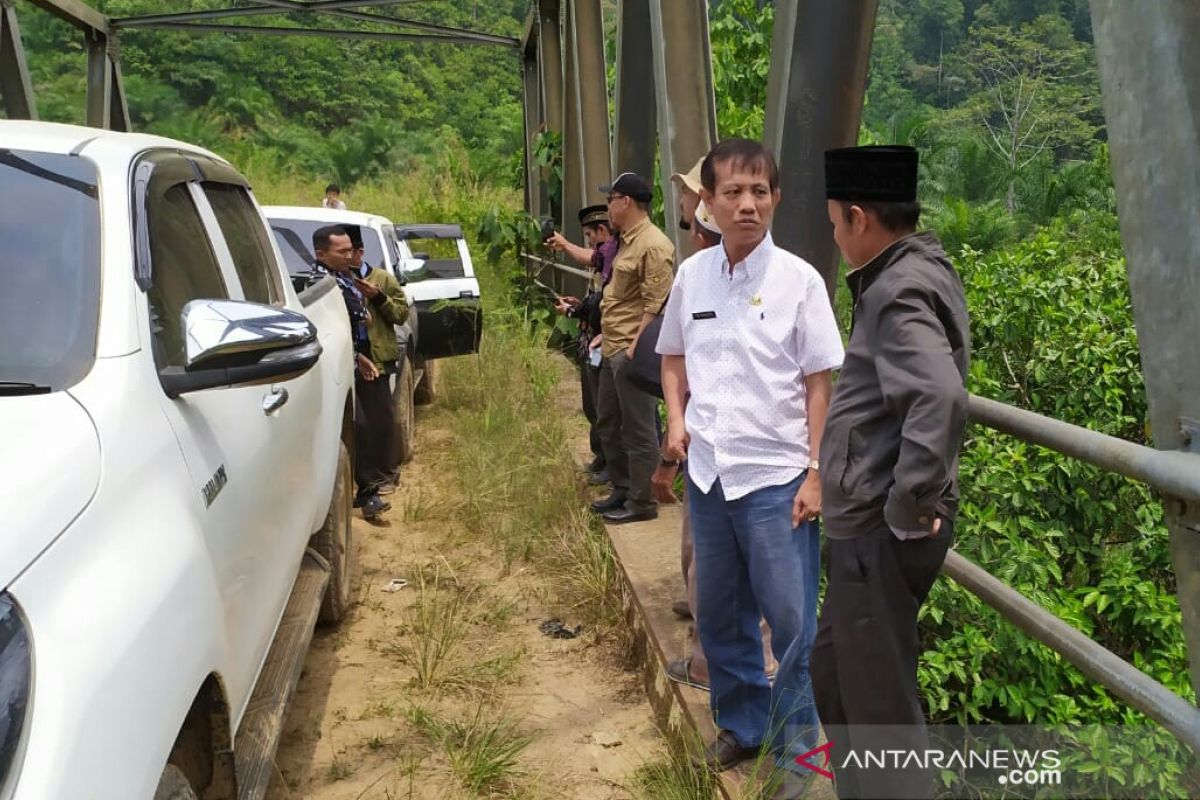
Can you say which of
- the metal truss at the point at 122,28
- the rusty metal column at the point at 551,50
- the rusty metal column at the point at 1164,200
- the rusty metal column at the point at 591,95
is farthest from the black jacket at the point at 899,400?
the metal truss at the point at 122,28

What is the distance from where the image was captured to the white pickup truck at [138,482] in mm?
1572

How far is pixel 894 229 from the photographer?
2242 millimetres

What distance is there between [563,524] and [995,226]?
18.4 m

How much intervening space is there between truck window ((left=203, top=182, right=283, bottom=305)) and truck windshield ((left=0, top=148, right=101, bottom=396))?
86 cm

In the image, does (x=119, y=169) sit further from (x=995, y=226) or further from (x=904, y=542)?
(x=995, y=226)

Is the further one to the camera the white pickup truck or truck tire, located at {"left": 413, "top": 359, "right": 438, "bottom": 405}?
truck tire, located at {"left": 413, "top": 359, "right": 438, "bottom": 405}

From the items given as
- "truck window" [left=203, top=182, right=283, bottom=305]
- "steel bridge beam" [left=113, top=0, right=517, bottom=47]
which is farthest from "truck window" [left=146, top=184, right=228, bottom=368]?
"steel bridge beam" [left=113, top=0, right=517, bottom=47]

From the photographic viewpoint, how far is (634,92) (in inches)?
255

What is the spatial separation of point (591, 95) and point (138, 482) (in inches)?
282

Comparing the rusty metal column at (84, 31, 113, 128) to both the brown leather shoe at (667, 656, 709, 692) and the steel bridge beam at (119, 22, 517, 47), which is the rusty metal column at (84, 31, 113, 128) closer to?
the steel bridge beam at (119, 22, 517, 47)

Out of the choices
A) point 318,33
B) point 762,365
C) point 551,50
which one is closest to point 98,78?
point 318,33

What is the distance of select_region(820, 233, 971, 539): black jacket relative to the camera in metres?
2.01

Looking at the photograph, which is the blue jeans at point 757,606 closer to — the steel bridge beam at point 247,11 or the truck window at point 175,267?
the truck window at point 175,267

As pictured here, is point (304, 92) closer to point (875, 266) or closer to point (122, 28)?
point (122, 28)
